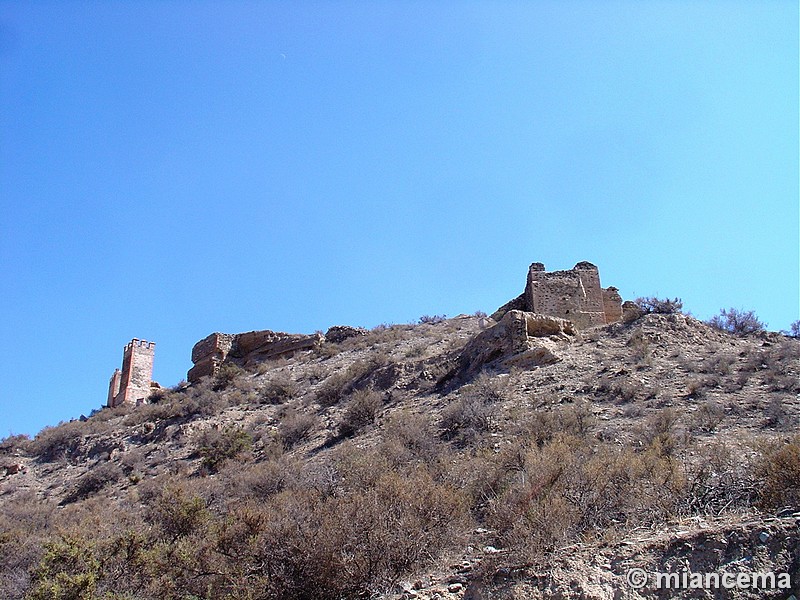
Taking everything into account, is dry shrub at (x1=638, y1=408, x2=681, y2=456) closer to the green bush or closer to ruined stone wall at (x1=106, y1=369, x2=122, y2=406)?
the green bush

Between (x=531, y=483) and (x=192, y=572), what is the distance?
12.2 ft

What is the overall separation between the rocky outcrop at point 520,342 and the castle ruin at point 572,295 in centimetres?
89

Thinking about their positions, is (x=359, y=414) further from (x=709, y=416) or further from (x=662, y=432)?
(x=709, y=416)

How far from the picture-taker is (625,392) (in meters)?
12.2

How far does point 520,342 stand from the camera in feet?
51.0

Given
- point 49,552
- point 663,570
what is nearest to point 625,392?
point 663,570

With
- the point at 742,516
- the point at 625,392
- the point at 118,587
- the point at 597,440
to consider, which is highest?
the point at 625,392

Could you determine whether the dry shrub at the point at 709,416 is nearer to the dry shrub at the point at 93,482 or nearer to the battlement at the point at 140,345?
the dry shrub at the point at 93,482

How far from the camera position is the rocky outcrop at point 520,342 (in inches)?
592

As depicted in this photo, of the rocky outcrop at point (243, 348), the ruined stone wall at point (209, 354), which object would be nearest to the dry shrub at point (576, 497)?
the rocky outcrop at point (243, 348)

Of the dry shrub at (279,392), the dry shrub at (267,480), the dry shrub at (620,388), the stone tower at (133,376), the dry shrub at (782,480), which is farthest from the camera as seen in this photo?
the stone tower at (133,376)

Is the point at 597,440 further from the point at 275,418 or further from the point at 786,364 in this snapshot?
the point at 275,418

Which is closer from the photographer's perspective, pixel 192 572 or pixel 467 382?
pixel 192 572

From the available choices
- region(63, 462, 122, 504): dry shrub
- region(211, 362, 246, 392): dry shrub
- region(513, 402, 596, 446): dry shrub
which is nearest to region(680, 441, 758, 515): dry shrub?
region(513, 402, 596, 446): dry shrub
